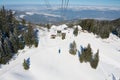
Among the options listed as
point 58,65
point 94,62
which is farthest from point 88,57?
point 58,65

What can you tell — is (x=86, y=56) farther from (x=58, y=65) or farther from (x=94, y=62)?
(x=58, y=65)

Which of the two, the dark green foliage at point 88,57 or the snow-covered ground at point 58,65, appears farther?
the dark green foliage at point 88,57

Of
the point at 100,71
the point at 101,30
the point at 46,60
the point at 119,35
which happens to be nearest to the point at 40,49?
the point at 46,60

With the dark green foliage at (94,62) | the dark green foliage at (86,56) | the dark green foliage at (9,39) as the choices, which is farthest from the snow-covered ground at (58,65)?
the dark green foliage at (9,39)

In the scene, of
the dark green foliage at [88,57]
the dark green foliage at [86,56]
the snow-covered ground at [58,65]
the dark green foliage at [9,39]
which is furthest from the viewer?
the dark green foliage at [9,39]

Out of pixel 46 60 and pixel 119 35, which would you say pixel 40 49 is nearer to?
pixel 46 60

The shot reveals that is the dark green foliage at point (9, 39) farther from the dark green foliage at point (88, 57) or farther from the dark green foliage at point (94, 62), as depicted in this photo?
the dark green foliage at point (94, 62)

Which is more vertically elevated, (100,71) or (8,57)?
(8,57)

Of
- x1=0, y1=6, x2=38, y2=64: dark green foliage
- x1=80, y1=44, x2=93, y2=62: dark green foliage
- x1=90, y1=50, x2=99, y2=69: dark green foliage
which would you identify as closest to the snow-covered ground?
x1=90, y1=50, x2=99, y2=69: dark green foliage

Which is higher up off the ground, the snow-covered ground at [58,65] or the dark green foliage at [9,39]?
the dark green foliage at [9,39]
